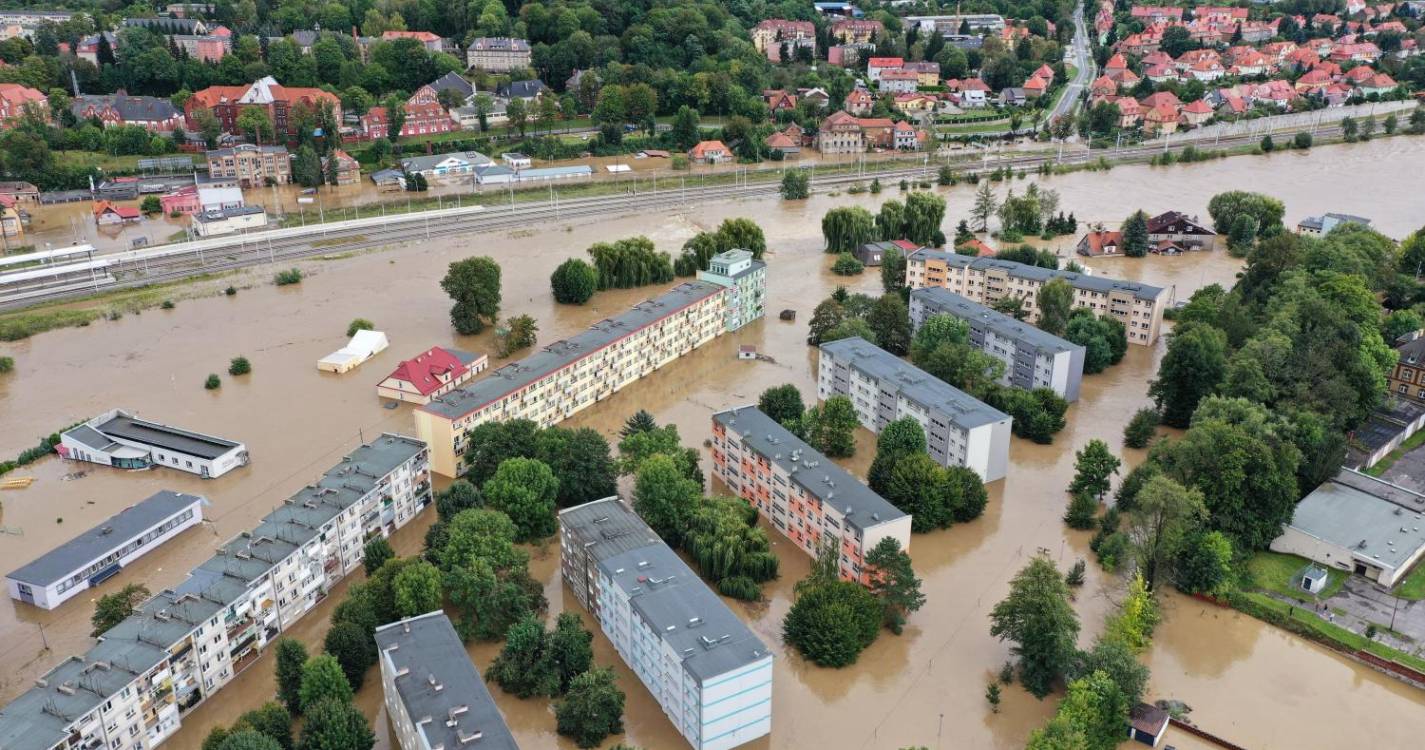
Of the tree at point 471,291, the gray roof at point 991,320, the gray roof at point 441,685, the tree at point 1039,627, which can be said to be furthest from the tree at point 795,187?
the gray roof at point 441,685

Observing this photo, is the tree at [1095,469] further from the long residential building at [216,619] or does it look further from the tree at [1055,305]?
the long residential building at [216,619]

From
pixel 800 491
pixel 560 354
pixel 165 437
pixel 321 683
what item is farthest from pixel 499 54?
pixel 321 683

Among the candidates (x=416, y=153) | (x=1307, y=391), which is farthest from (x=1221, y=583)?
(x=416, y=153)

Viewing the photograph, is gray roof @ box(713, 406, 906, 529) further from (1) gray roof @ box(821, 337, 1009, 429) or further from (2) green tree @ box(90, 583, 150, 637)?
(2) green tree @ box(90, 583, 150, 637)

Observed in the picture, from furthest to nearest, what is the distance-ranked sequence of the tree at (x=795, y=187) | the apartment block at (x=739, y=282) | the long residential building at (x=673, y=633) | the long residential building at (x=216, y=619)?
the tree at (x=795, y=187), the apartment block at (x=739, y=282), the long residential building at (x=673, y=633), the long residential building at (x=216, y=619)

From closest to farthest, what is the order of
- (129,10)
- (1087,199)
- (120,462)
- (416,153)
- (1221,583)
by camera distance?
(1221,583), (120,462), (1087,199), (416,153), (129,10)

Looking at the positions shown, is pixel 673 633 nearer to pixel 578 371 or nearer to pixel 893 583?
pixel 893 583

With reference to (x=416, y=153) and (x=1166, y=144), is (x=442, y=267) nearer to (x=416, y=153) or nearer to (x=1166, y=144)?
(x=416, y=153)
